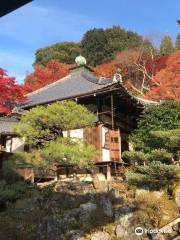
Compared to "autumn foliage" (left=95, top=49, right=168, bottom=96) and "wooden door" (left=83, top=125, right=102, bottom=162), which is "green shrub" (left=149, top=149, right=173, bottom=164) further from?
"autumn foliage" (left=95, top=49, right=168, bottom=96)

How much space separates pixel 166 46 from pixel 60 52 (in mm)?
16435

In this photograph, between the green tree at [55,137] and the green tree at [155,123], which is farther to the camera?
the green tree at [155,123]

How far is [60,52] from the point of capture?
60.3 m

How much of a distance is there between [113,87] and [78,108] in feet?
10.3

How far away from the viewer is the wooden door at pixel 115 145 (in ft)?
71.5

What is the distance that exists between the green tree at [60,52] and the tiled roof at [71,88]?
29.8 metres

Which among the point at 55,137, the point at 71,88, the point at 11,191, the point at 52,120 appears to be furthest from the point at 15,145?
the point at 11,191

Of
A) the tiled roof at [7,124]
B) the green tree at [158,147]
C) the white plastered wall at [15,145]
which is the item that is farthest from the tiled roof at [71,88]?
the green tree at [158,147]

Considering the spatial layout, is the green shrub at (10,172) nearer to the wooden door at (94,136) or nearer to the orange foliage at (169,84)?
the wooden door at (94,136)

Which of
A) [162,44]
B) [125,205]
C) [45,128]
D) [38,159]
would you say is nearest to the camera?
[125,205]

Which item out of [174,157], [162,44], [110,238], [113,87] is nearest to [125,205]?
[110,238]

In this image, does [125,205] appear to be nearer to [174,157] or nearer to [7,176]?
[174,157]

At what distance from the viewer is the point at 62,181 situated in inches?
763

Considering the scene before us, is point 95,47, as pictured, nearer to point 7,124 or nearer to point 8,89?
point 8,89
